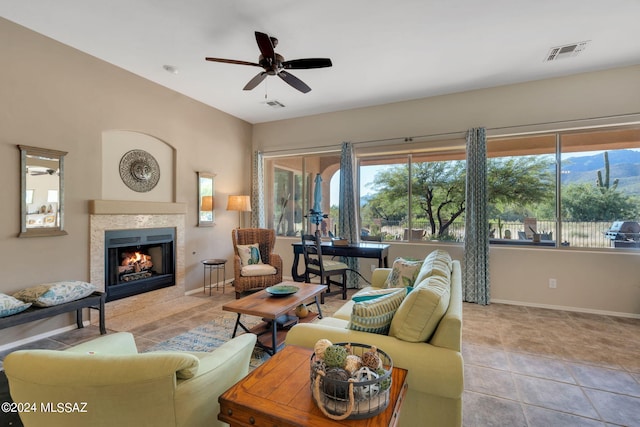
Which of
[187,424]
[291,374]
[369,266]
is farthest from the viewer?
[369,266]

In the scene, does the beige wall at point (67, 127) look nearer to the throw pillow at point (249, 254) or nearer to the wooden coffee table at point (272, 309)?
the throw pillow at point (249, 254)

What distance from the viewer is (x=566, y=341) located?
2963 millimetres

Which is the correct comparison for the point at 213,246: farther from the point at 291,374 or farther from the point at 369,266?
the point at 291,374

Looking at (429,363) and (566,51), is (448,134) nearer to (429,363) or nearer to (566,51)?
(566,51)

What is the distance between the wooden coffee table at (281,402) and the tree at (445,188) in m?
3.79

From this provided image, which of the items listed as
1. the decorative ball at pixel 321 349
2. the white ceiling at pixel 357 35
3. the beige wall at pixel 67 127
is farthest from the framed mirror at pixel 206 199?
the decorative ball at pixel 321 349

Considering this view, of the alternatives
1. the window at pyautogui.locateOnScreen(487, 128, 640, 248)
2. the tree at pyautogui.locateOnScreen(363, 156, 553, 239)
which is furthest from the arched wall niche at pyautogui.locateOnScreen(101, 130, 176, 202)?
the window at pyautogui.locateOnScreen(487, 128, 640, 248)

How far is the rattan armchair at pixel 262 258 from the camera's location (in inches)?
163

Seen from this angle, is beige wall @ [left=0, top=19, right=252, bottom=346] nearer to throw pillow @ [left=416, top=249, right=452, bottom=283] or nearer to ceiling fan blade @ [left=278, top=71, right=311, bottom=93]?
ceiling fan blade @ [left=278, top=71, right=311, bottom=93]

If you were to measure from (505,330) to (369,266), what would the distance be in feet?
7.11

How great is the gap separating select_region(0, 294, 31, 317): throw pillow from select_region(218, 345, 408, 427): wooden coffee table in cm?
269

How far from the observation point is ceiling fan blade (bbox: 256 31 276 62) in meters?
2.48

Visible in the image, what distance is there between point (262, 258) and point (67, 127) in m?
2.93

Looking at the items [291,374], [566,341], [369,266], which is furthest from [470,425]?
[369,266]
